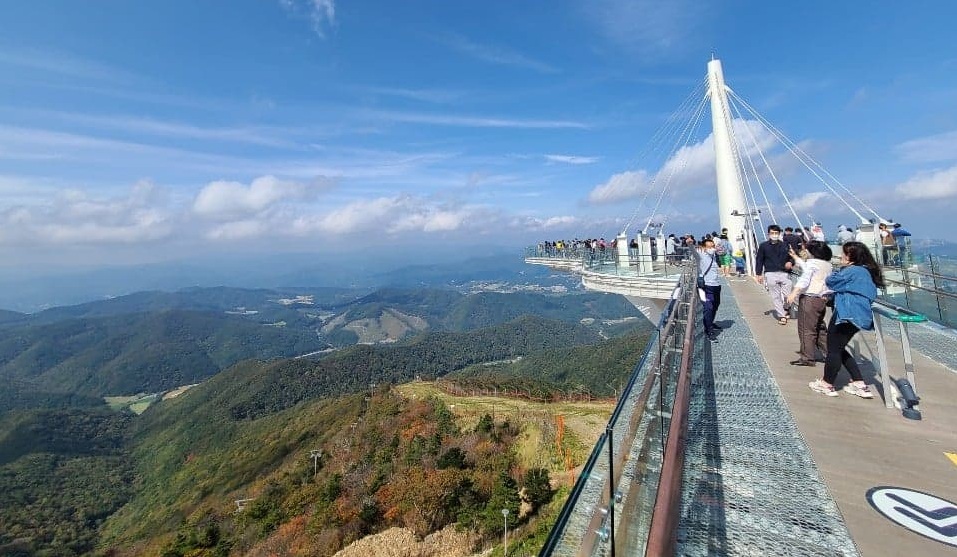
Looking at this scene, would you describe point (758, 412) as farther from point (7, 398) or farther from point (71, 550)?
point (7, 398)

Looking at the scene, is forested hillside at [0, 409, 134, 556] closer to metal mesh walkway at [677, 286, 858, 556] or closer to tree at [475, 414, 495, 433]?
tree at [475, 414, 495, 433]

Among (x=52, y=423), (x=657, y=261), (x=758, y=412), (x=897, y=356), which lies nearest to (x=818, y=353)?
(x=897, y=356)

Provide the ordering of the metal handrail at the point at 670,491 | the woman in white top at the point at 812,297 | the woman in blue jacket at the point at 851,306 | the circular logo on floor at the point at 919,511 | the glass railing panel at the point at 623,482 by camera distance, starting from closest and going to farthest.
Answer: the glass railing panel at the point at 623,482 → the metal handrail at the point at 670,491 → the circular logo on floor at the point at 919,511 → the woman in blue jacket at the point at 851,306 → the woman in white top at the point at 812,297

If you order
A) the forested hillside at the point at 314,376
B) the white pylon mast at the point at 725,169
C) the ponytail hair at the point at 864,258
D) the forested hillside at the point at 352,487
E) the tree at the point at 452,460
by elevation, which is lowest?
the forested hillside at the point at 314,376

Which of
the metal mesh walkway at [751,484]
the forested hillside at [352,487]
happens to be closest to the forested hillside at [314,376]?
the forested hillside at [352,487]

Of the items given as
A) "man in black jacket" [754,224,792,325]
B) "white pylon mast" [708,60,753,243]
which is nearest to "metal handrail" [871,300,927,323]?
"man in black jacket" [754,224,792,325]

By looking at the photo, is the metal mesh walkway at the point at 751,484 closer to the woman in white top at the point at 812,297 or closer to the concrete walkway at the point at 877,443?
the concrete walkway at the point at 877,443

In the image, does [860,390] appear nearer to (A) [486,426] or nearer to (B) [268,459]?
(A) [486,426]

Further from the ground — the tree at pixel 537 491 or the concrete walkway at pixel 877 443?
the concrete walkway at pixel 877 443
